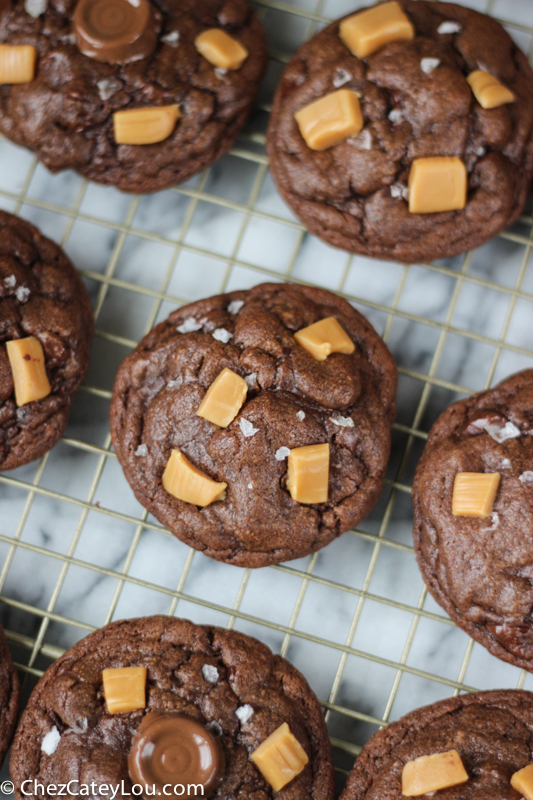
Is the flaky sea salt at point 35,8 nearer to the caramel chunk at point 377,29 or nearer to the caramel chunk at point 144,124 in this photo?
the caramel chunk at point 144,124

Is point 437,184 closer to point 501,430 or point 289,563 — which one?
point 501,430

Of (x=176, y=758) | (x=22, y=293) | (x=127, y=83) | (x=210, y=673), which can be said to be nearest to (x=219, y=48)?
(x=127, y=83)

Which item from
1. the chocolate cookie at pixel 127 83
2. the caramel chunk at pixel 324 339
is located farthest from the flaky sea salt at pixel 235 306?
the chocolate cookie at pixel 127 83

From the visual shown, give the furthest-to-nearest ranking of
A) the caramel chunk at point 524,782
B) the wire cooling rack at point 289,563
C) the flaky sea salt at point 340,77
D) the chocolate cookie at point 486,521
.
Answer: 1. the wire cooling rack at point 289,563
2. the flaky sea salt at point 340,77
3. the chocolate cookie at point 486,521
4. the caramel chunk at point 524,782

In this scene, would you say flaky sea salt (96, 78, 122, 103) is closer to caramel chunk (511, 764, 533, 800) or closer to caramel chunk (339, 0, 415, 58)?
caramel chunk (339, 0, 415, 58)

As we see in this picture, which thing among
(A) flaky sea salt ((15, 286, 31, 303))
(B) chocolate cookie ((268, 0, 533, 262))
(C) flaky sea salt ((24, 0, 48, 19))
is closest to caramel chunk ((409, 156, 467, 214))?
(B) chocolate cookie ((268, 0, 533, 262))

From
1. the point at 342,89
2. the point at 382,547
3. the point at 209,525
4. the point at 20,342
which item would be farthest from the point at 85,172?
the point at 382,547
